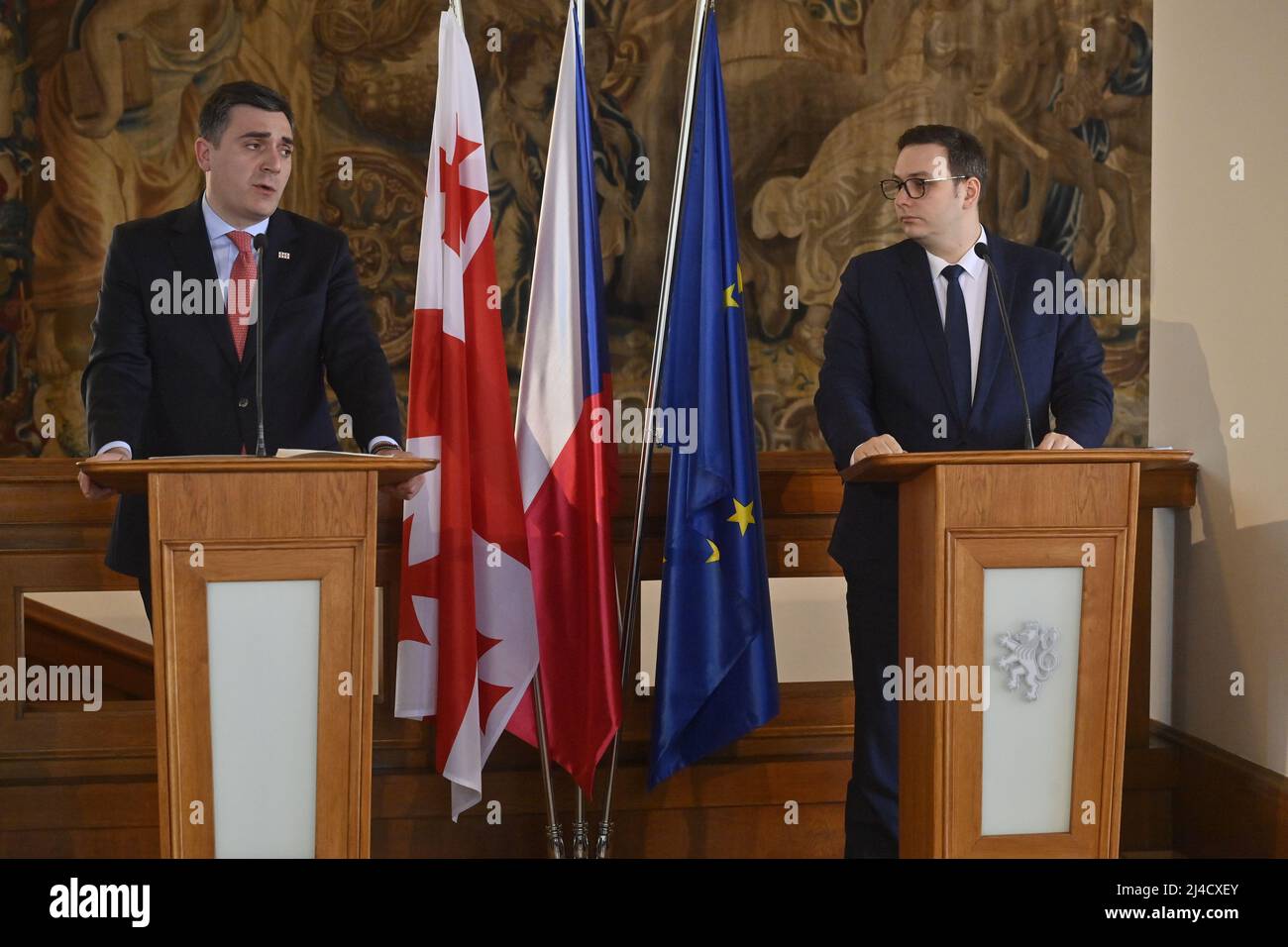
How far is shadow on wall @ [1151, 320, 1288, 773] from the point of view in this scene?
11.9ft

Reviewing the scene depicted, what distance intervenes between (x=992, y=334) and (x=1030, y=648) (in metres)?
0.98

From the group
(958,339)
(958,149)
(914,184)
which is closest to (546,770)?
(958,339)

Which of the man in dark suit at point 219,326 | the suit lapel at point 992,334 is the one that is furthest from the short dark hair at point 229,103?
the suit lapel at point 992,334

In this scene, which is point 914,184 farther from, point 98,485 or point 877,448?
point 98,485

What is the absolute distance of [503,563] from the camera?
12.2 ft

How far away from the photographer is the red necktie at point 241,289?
3.30m

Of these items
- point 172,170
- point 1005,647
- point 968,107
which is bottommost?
point 1005,647

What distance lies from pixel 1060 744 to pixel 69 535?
2968 mm

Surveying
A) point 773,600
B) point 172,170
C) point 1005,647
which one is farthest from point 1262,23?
point 172,170

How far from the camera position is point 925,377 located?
3.38 metres

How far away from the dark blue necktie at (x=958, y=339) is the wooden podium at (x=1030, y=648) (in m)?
0.63

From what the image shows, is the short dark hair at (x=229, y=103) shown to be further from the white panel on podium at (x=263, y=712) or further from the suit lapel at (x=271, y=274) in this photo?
the white panel on podium at (x=263, y=712)

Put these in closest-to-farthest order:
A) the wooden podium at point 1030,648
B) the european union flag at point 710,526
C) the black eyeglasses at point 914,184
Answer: the wooden podium at point 1030,648
the black eyeglasses at point 914,184
the european union flag at point 710,526
